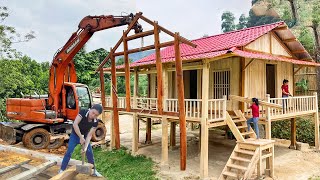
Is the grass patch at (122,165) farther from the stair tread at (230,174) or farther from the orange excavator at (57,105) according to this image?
the stair tread at (230,174)

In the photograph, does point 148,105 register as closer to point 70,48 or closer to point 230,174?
point 70,48

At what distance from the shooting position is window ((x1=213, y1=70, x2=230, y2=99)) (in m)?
12.6

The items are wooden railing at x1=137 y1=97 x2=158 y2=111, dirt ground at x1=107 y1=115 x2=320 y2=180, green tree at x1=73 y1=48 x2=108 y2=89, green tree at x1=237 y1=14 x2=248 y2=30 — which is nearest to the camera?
dirt ground at x1=107 y1=115 x2=320 y2=180

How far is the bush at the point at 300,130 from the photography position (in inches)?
677

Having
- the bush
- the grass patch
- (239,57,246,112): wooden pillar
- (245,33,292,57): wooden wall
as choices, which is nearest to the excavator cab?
the grass patch

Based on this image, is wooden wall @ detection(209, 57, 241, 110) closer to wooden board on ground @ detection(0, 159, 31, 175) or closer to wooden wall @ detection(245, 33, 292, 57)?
wooden wall @ detection(245, 33, 292, 57)

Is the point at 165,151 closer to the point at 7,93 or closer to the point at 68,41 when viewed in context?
the point at 68,41

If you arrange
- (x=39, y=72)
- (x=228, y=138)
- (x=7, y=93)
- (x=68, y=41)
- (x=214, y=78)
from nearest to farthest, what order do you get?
(x=214, y=78)
(x=68, y=41)
(x=228, y=138)
(x=7, y=93)
(x=39, y=72)

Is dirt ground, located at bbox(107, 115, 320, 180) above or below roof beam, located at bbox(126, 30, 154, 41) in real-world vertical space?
below

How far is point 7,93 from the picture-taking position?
24672mm

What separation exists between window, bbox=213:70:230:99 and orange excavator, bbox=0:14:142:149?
4232 mm

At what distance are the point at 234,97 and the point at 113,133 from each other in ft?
22.0

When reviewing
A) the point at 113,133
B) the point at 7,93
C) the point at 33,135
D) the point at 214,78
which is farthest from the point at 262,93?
the point at 7,93

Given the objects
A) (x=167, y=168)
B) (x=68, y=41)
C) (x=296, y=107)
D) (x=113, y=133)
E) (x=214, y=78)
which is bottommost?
(x=167, y=168)
